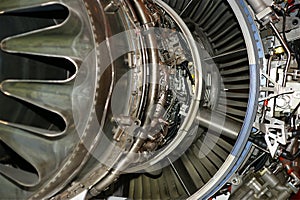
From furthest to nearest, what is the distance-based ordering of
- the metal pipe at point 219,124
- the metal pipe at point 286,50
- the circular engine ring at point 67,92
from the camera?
the metal pipe at point 219,124 → the metal pipe at point 286,50 → the circular engine ring at point 67,92

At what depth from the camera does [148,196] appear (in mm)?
2096

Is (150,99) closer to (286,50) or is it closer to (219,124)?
(219,124)

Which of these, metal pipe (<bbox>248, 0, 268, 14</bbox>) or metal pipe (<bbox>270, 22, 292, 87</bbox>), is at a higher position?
metal pipe (<bbox>248, 0, 268, 14</bbox>)

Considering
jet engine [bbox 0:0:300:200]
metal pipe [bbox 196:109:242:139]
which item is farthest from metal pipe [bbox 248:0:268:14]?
metal pipe [bbox 196:109:242:139]

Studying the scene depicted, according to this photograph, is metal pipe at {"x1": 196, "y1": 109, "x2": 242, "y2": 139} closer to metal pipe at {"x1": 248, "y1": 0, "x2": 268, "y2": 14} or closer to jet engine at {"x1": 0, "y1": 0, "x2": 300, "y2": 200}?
jet engine at {"x1": 0, "y1": 0, "x2": 300, "y2": 200}

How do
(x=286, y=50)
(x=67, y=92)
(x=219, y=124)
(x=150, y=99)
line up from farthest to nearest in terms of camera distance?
1. (x=219, y=124)
2. (x=286, y=50)
3. (x=150, y=99)
4. (x=67, y=92)

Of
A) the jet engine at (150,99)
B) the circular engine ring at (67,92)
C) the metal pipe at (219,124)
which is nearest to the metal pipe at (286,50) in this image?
the jet engine at (150,99)

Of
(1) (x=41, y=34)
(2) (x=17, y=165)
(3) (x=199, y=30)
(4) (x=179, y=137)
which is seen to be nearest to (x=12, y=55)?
(1) (x=41, y=34)

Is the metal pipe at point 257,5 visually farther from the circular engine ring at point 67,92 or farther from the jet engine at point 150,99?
the circular engine ring at point 67,92

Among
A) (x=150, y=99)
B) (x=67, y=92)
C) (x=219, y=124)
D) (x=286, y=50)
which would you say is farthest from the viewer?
(x=219, y=124)

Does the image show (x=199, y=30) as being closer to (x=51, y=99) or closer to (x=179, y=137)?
(x=179, y=137)

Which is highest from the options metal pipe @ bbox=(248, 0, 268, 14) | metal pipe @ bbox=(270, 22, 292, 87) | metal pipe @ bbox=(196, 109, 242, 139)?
metal pipe @ bbox=(248, 0, 268, 14)

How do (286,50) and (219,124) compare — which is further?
(219,124)

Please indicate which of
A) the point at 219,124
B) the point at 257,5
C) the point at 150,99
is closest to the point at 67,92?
the point at 150,99
